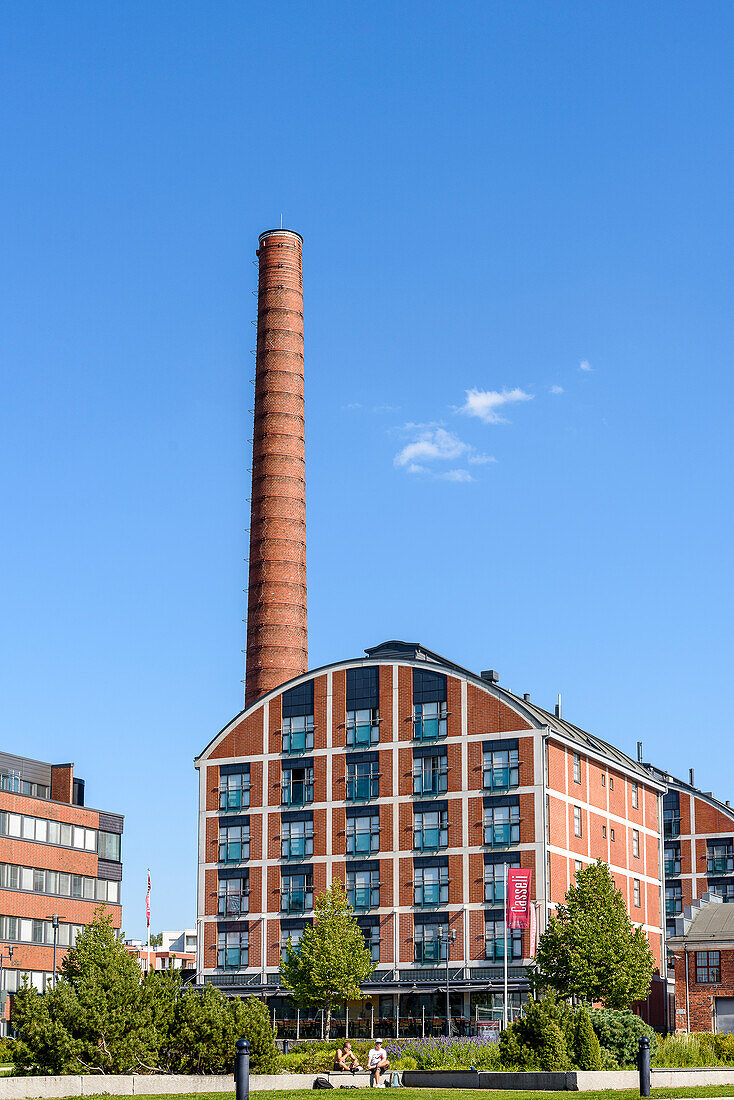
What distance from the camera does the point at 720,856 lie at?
393 ft

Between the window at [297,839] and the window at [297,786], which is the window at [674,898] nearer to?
the window at [297,839]

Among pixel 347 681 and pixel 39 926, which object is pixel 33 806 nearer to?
pixel 39 926

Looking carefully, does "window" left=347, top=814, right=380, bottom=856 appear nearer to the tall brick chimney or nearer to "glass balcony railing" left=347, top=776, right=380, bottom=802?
"glass balcony railing" left=347, top=776, right=380, bottom=802

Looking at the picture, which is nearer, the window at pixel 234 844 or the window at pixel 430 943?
the window at pixel 430 943

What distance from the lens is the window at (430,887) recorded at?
83250 millimetres

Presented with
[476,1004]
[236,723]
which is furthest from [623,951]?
[236,723]

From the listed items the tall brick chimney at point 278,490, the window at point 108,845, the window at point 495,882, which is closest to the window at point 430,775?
the window at point 495,882

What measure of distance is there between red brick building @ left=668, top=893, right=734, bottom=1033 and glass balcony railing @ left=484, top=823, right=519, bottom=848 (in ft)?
102

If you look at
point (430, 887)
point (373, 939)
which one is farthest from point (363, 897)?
point (430, 887)

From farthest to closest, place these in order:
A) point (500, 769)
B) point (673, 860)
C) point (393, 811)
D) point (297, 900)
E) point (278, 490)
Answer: point (673, 860)
point (278, 490)
point (297, 900)
point (393, 811)
point (500, 769)

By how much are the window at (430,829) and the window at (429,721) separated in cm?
439

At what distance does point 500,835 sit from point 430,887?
5.39m

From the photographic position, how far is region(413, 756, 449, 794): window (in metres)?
85.0

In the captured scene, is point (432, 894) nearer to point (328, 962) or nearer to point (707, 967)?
point (328, 962)
